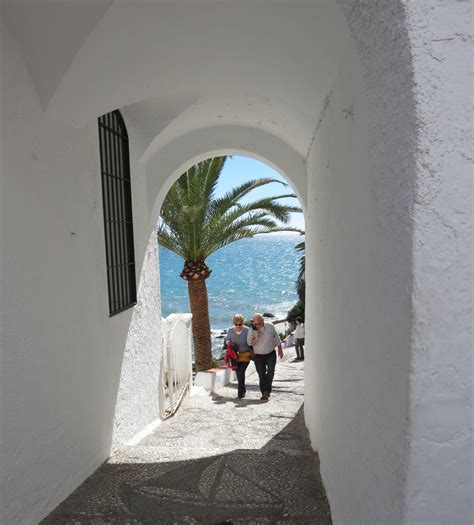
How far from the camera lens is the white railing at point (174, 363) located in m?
7.84

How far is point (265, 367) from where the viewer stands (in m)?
8.09

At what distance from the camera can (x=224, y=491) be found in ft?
13.9

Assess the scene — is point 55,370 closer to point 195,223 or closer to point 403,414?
point 403,414

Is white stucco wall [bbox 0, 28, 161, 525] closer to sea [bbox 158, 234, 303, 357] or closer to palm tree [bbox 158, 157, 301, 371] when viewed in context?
palm tree [bbox 158, 157, 301, 371]

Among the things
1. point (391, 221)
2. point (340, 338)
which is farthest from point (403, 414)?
point (340, 338)

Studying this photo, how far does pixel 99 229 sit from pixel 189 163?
252 cm

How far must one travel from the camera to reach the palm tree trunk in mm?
13359

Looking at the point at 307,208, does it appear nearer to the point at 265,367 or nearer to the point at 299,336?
the point at 265,367

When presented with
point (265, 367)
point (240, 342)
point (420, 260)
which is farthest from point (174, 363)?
point (420, 260)

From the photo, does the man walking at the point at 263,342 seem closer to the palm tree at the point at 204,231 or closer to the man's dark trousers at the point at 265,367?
the man's dark trousers at the point at 265,367

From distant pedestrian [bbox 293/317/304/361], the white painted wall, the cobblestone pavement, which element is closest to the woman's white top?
distant pedestrian [bbox 293/317/304/361]

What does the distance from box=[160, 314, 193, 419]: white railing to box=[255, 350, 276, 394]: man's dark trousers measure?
4.30ft

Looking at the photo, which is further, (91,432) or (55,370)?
(91,432)

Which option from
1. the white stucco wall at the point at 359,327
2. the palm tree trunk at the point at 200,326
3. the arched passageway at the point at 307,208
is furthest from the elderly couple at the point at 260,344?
the palm tree trunk at the point at 200,326
